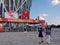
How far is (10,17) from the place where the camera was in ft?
233

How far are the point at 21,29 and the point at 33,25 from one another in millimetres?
12843

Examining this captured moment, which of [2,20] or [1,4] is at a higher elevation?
[1,4]

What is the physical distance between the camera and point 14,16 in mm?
73250

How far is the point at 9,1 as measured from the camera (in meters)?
105

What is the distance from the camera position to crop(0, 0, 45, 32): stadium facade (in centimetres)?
6831

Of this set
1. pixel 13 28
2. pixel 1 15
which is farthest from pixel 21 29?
pixel 1 15

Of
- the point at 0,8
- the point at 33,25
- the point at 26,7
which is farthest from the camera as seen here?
the point at 26,7

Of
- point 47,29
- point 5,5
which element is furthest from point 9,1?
point 47,29

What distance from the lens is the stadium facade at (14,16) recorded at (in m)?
68.3

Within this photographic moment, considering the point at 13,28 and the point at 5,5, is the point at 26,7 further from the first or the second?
the point at 13,28

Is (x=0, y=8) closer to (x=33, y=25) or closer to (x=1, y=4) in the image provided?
(x=1, y=4)

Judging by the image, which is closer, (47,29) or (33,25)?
(47,29)

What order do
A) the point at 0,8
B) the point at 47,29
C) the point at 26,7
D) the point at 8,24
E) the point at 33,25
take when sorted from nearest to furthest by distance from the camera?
the point at 47,29
the point at 8,24
the point at 33,25
the point at 0,8
the point at 26,7

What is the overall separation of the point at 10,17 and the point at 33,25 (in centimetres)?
1237
